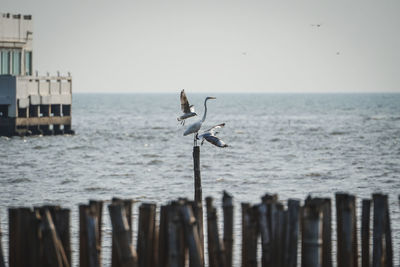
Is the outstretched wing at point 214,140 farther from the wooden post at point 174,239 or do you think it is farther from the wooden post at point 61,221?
the wooden post at point 174,239

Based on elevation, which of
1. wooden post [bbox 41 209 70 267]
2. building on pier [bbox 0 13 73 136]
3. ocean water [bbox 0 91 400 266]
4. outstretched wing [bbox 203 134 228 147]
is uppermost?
building on pier [bbox 0 13 73 136]

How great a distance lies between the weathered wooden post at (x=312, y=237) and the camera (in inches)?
400

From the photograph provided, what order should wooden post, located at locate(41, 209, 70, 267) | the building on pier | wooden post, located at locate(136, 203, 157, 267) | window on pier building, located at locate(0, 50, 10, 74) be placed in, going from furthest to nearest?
window on pier building, located at locate(0, 50, 10, 74) < the building on pier < wooden post, located at locate(136, 203, 157, 267) < wooden post, located at locate(41, 209, 70, 267)

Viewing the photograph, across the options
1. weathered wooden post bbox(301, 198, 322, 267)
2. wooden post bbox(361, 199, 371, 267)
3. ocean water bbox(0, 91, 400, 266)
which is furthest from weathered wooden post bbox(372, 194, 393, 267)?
ocean water bbox(0, 91, 400, 266)

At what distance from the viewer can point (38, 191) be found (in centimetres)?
3309

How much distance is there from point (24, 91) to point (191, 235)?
52596mm

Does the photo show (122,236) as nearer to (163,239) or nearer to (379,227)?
(163,239)

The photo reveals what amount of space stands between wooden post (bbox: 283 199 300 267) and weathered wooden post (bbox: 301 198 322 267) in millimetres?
107

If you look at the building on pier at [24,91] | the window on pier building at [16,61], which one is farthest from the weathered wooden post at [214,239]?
the window on pier building at [16,61]

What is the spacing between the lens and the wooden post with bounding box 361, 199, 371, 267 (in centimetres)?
1121

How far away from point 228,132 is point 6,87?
31.2 m

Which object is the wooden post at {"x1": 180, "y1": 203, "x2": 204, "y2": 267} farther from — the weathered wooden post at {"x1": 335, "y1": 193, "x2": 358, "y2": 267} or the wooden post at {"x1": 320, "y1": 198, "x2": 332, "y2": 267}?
the weathered wooden post at {"x1": 335, "y1": 193, "x2": 358, "y2": 267}

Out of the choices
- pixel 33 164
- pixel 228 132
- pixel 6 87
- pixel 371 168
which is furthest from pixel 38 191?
pixel 228 132

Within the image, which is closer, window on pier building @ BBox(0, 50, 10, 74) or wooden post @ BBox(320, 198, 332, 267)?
wooden post @ BBox(320, 198, 332, 267)
